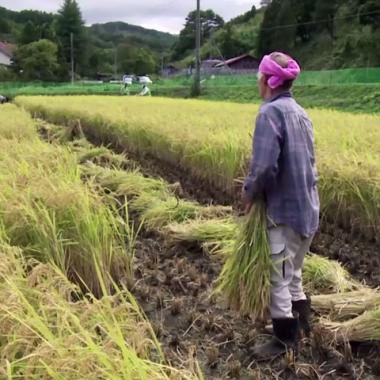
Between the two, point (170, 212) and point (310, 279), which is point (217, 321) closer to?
point (310, 279)

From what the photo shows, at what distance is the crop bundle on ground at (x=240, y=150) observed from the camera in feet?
14.9

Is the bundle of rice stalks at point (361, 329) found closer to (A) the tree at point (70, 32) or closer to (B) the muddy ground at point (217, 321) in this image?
(B) the muddy ground at point (217, 321)

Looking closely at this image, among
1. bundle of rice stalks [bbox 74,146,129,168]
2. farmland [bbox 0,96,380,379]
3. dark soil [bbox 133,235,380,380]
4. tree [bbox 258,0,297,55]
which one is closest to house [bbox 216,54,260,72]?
tree [bbox 258,0,297,55]

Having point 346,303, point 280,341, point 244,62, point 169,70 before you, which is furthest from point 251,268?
point 169,70

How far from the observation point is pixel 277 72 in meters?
2.56

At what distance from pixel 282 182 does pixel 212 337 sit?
891 mm

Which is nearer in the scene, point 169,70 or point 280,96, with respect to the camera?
point 280,96

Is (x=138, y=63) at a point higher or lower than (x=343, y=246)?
higher

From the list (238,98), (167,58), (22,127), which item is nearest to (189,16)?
(167,58)

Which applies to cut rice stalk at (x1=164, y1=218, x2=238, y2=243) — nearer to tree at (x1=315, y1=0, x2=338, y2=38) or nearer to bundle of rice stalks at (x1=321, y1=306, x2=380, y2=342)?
bundle of rice stalks at (x1=321, y1=306, x2=380, y2=342)

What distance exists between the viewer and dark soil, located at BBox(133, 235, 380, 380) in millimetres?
2604

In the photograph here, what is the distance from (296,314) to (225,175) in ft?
11.2

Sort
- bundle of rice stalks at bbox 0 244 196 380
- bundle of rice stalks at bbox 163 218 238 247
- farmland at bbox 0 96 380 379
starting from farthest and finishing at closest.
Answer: bundle of rice stalks at bbox 163 218 238 247 → farmland at bbox 0 96 380 379 → bundle of rice stalks at bbox 0 244 196 380

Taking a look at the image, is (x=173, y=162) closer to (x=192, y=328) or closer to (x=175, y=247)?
(x=175, y=247)
